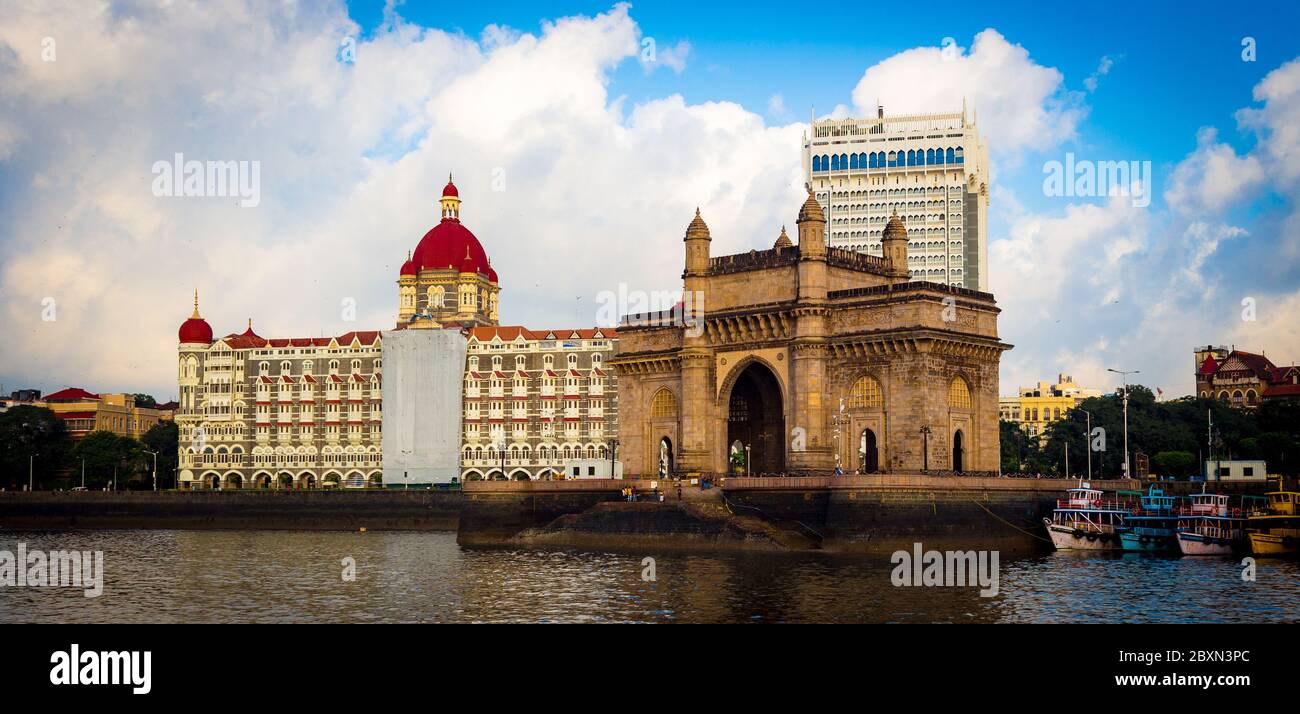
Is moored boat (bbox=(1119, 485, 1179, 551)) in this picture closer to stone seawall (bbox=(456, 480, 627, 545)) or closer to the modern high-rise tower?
stone seawall (bbox=(456, 480, 627, 545))

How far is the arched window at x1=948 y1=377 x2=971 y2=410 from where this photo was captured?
253ft

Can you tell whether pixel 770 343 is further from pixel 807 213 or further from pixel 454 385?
pixel 454 385

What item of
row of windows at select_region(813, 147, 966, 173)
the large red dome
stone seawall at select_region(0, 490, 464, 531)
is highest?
row of windows at select_region(813, 147, 966, 173)

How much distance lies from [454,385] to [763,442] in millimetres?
66976

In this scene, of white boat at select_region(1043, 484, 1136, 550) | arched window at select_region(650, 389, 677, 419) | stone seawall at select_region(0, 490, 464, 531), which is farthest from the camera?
stone seawall at select_region(0, 490, 464, 531)

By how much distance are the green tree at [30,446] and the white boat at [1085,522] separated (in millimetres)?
115581

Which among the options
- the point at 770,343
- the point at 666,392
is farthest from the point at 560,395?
the point at 770,343

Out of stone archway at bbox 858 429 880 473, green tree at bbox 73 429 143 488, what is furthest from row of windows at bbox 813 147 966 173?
stone archway at bbox 858 429 880 473

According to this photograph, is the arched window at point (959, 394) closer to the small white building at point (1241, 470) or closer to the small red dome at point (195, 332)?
the small white building at point (1241, 470)

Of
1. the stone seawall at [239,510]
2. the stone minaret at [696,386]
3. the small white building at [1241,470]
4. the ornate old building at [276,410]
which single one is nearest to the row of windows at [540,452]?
the ornate old building at [276,410]

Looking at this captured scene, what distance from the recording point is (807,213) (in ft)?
261

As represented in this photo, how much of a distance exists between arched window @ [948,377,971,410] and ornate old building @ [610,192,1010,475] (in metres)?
0.08

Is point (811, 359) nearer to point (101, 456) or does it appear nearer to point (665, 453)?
point (665, 453)

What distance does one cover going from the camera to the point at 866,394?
255ft
